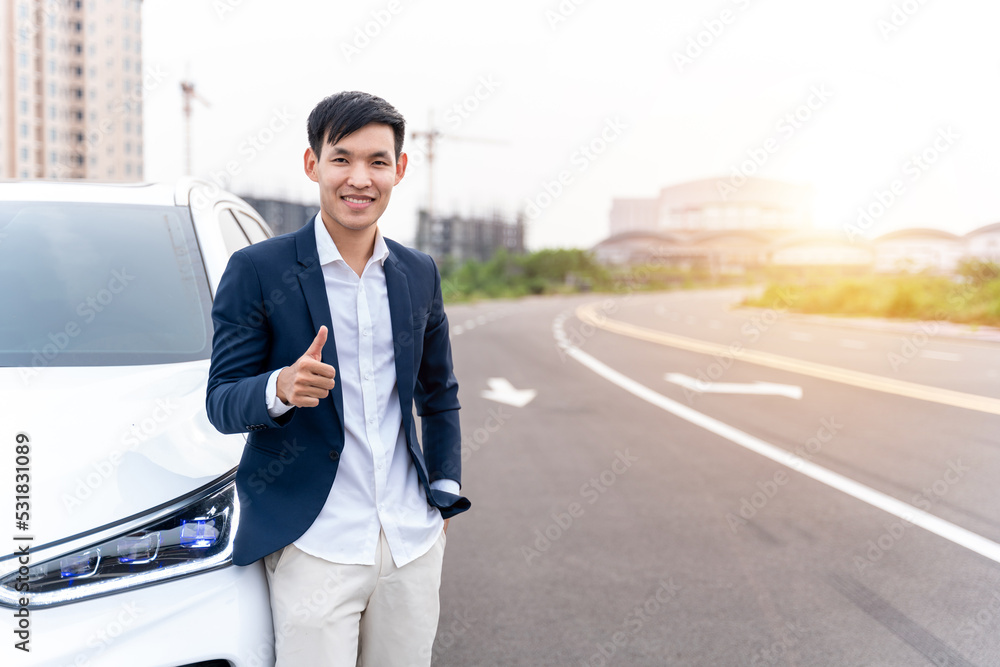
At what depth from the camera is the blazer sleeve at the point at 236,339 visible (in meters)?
1.78

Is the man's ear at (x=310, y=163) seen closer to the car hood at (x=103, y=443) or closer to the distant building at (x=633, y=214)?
the car hood at (x=103, y=443)

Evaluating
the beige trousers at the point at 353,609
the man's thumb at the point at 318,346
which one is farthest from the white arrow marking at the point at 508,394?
the man's thumb at the point at 318,346

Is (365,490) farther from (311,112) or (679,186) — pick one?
(679,186)

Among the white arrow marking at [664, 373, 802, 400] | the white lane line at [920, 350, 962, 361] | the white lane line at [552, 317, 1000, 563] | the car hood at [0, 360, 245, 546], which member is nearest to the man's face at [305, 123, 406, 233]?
the car hood at [0, 360, 245, 546]

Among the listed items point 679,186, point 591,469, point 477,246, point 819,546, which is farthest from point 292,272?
point 679,186

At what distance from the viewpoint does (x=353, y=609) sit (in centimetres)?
194

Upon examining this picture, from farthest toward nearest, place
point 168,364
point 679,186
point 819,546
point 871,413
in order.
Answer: point 679,186
point 871,413
point 819,546
point 168,364

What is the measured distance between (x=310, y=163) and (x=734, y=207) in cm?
13532

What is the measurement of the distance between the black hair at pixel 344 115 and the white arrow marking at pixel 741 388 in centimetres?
949

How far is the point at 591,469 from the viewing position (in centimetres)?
658

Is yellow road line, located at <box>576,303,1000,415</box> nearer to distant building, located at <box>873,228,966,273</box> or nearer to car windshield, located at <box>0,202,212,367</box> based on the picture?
car windshield, located at <box>0,202,212,367</box>

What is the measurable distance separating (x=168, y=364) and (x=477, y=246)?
119 metres

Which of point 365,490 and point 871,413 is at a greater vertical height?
point 365,490

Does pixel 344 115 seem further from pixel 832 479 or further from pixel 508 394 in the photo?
pixel 508 394
